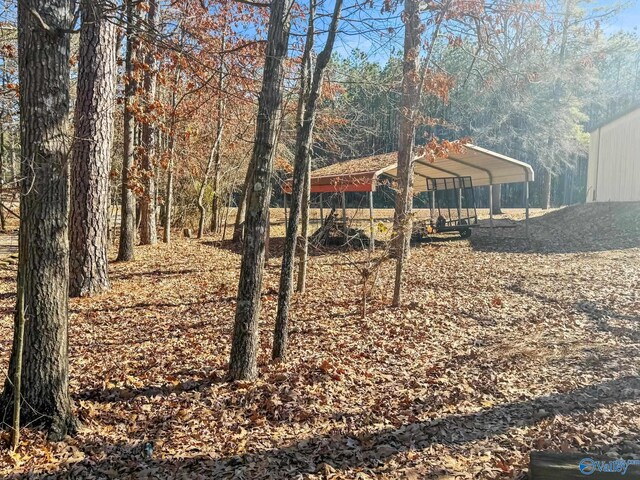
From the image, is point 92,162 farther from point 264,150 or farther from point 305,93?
point 264,150

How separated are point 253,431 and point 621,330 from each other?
458 cm

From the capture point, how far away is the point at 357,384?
4.55m

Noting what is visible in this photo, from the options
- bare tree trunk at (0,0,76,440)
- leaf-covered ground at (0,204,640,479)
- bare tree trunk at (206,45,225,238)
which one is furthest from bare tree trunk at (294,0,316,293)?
bare tree trunk at (206,45,225,238)

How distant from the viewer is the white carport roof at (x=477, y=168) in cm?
1361

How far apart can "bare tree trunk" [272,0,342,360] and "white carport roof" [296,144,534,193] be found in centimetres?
679

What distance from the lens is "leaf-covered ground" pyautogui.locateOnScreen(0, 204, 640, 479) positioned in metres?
3.36

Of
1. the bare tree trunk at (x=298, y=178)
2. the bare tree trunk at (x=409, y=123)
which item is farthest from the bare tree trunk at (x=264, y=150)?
the bare tree trunk at (x=409, y=123)

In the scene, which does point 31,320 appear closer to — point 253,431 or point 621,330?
point 253,431

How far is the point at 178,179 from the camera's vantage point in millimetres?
18078

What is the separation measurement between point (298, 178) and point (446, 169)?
1214 centimetres

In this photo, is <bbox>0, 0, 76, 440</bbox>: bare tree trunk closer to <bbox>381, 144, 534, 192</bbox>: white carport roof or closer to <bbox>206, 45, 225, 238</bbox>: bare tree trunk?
<bbox>381, 144, 534, 192</bbox>: white carport roof

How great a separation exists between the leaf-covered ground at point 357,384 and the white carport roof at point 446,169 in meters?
4.79

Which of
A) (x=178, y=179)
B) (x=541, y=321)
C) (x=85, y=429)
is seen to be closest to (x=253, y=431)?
(x=85, y=429)

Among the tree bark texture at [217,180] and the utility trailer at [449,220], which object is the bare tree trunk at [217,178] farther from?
the utility trailer at [449,220]
